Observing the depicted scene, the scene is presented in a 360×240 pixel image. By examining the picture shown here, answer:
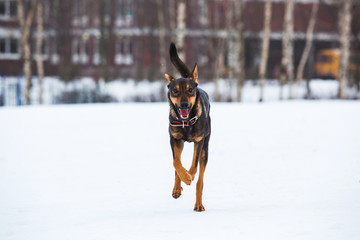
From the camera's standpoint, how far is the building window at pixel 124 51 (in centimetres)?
4369

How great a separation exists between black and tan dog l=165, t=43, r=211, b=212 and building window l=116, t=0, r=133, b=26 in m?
37.8

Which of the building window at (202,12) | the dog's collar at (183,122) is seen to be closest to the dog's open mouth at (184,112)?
the dog's collar at (183,122)

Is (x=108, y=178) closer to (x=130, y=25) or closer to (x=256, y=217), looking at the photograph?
(x=256, y=217)

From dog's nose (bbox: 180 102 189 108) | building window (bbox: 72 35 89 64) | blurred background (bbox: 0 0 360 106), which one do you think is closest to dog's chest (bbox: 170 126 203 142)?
dog's nose (bbox: 180 102 189 108)

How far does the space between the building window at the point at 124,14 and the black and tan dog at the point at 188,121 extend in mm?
37779

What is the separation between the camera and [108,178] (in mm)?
8328

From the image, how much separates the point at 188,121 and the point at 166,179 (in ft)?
8.22

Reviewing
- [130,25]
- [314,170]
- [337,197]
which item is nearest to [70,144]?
[314,170]

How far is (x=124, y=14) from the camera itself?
1710 inches

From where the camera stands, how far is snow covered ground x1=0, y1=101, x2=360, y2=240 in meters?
5.46

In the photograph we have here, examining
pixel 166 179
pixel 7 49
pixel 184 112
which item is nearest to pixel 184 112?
pixel 184 112

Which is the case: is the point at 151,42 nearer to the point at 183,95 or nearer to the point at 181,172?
the point at 181,172

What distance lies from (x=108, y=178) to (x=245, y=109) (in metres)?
9.79

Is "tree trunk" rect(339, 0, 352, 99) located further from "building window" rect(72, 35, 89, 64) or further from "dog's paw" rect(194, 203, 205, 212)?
"building window" rect(72, 35, 89, 64)
